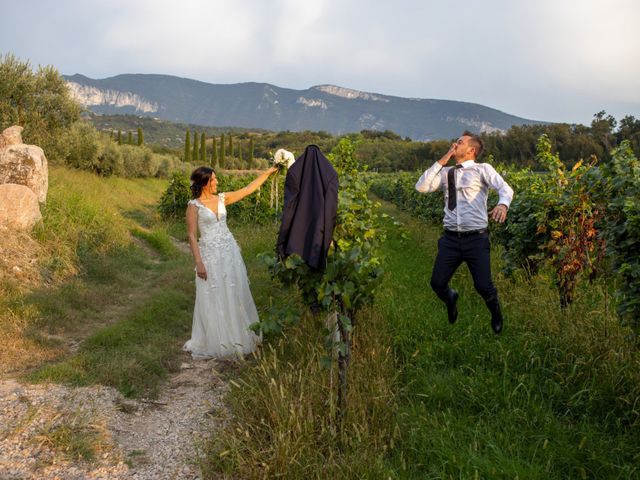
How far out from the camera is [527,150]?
50.6 metres

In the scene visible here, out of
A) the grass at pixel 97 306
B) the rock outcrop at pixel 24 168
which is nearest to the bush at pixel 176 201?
the grass at pixel 97 306

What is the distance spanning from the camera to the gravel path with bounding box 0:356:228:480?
3.26 meters

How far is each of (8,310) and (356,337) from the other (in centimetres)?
482

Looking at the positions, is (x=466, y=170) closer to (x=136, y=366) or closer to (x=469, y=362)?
(x=469, y=362)

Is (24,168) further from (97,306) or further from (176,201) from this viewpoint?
(176,201)

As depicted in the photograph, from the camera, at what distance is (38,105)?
57.9ft

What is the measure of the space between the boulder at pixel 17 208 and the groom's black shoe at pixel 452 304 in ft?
25.8

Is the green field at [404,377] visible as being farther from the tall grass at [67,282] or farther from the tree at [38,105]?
the tree at [38,105]

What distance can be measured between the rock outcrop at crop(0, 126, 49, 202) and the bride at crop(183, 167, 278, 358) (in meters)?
6.71

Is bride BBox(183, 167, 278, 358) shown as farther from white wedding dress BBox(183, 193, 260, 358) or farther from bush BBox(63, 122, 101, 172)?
bush BBox(63, 122, 101, 172)

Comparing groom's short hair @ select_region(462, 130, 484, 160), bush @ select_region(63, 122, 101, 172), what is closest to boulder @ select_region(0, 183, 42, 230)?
groom's short hair @ select_region(462, 130, 484, 160)

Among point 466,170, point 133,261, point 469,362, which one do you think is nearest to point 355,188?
point 466,170

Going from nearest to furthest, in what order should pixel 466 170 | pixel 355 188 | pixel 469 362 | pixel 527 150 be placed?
1. pixel 469 362
2. pixel 466 170
3. pixel 355 188
4. pixel 527 150

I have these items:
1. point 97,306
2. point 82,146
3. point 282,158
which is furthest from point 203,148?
point 282,158
